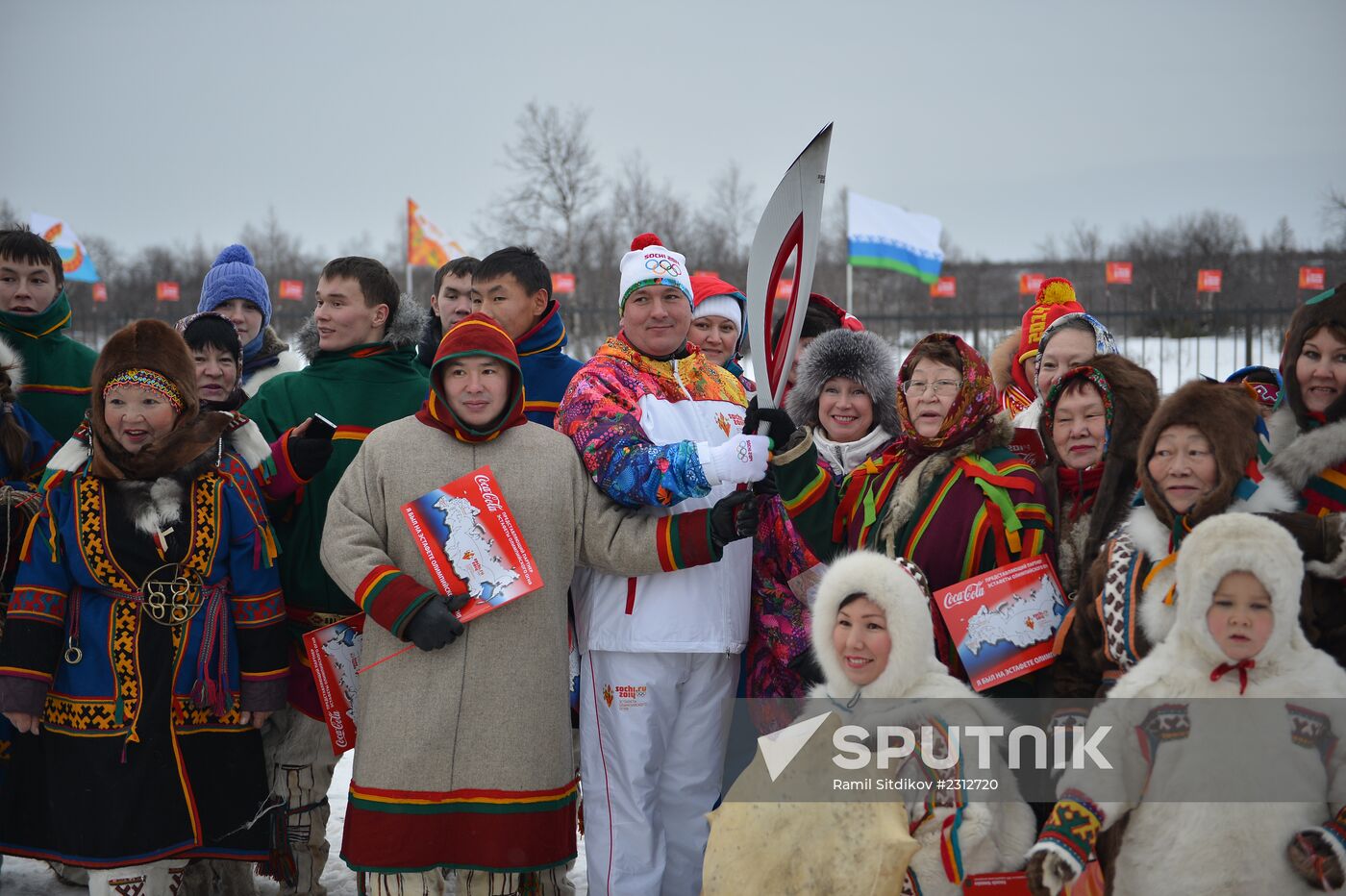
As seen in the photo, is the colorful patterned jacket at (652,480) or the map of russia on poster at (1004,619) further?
the colorful patterned jacket at (652,480)

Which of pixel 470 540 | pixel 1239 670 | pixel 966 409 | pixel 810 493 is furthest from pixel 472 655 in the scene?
pixel 1239 670

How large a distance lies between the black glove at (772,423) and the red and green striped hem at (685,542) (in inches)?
11.7

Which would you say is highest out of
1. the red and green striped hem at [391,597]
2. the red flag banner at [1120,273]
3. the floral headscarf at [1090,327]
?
the red flag banner at [1120,273]

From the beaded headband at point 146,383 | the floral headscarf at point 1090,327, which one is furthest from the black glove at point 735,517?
the beaded headband at point 146,383

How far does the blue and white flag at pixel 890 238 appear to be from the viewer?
14820mm

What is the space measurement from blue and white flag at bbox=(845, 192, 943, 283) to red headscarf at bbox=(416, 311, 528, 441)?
38.2ft

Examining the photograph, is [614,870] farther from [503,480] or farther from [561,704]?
[503,480]

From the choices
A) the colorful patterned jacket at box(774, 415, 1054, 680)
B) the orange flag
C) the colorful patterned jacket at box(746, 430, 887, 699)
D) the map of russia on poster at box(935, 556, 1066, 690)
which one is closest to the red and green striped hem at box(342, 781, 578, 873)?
the colorful patterned jacket at box(746, 430, 887, 699)

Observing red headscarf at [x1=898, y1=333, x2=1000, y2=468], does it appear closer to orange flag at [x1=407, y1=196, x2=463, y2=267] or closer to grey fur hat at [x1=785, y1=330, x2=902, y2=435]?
grey fur hat at [x1=785, y1=330, x2=902, y2=435]

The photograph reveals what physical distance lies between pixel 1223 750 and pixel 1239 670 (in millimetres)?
192

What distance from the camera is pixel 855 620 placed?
2994 millimetres

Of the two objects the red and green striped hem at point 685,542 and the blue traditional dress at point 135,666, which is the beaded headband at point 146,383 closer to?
the blue traditional dress at point 135,666

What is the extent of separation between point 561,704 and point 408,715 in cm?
46

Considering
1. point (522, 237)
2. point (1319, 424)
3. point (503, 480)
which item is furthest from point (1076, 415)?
point (522, 237)
